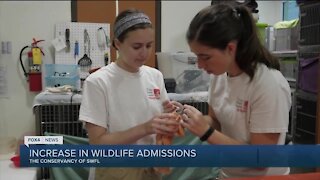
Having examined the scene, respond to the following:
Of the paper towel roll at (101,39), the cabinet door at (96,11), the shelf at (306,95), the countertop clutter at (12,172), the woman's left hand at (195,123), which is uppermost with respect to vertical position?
the cabinet door at (96,11)

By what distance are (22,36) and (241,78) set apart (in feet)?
8.98

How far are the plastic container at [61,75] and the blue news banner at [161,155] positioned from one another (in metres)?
1.61

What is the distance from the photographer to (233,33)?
31.2 inches

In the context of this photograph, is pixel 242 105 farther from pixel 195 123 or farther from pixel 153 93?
pixel 153 93

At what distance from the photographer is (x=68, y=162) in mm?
574

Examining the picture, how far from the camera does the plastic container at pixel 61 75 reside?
2254mm

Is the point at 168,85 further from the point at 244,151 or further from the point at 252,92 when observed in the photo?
the point at 244,151

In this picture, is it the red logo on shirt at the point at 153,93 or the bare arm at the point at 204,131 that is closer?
the bare arm at the point at 204,131

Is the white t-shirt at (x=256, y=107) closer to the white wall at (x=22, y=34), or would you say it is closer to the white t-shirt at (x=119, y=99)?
the white t-shirt at (x=119, y=99)

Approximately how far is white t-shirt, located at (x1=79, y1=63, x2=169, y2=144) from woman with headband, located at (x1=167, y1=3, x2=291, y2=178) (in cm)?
22

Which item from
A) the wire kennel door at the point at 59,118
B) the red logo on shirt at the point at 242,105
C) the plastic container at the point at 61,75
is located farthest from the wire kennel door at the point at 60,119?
the red logo on shirt at the point at 242,105

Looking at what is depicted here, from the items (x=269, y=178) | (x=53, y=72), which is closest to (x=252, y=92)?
(x=269, y=178)

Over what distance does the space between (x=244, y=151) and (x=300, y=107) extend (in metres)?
2.13

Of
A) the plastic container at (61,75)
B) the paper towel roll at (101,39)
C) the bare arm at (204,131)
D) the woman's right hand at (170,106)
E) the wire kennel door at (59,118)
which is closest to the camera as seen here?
the bare arm at (204,131)
